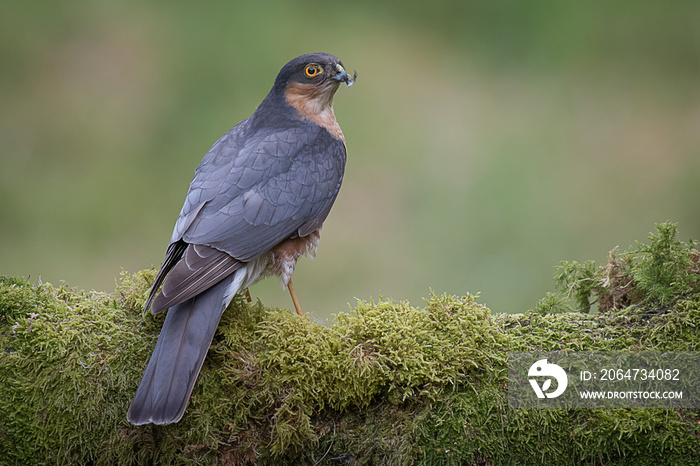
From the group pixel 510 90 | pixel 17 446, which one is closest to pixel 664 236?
pixel 17 446

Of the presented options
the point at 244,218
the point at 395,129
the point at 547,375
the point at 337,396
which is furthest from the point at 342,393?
the point at 395,129

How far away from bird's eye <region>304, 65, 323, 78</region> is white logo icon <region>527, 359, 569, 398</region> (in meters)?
2.45

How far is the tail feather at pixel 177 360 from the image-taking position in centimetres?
273

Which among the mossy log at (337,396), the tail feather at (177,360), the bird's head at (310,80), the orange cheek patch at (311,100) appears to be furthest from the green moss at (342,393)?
the bird's head at (310,80)

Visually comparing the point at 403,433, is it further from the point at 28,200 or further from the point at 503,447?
the point at 28,200

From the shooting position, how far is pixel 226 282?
10.8 feet

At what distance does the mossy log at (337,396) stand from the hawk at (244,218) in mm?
171

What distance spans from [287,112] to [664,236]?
2.42m

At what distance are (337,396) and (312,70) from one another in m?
2.36

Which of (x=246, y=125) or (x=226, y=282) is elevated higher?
(x=246, y=125)

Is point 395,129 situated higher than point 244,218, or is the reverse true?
point 395,129

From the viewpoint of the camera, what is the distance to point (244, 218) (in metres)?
3.48

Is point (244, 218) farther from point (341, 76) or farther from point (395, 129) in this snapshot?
point (395, 129)

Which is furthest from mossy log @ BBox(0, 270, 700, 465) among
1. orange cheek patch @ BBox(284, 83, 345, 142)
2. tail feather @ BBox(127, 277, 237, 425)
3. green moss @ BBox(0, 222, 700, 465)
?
orange cheek patch @ BBox(284, 83, 345, 142)
